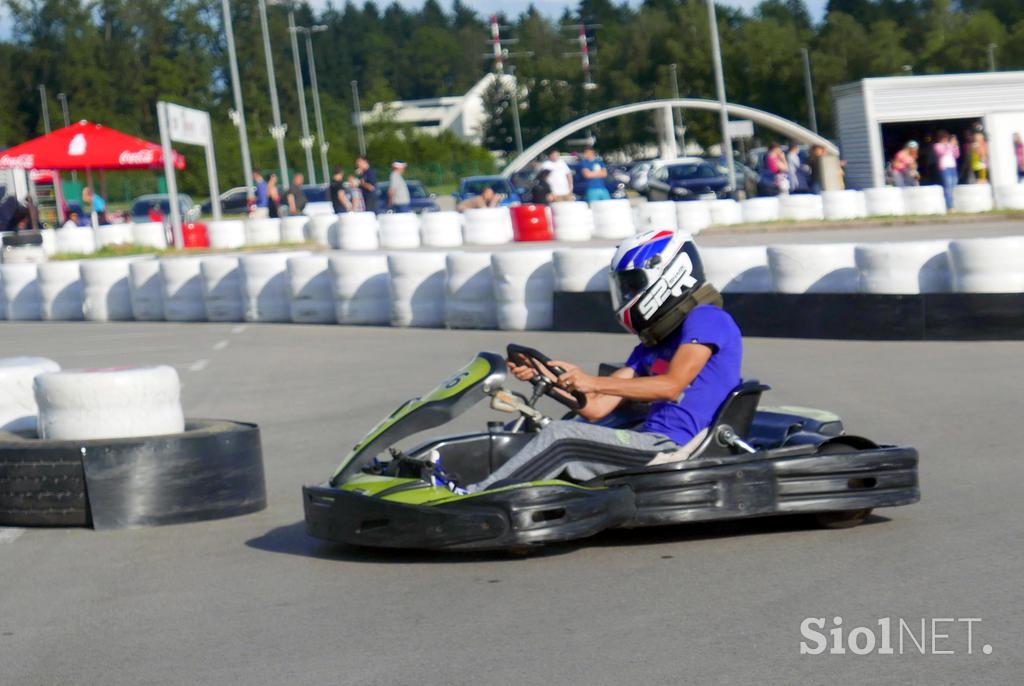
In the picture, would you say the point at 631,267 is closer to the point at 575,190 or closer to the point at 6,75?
the point at 575,190

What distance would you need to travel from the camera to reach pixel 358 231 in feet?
86.1

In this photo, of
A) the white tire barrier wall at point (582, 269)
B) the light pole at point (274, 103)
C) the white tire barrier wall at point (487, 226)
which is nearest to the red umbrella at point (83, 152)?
the white tire barrier wall at point (487, 226)

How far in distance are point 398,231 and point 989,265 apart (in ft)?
51.9

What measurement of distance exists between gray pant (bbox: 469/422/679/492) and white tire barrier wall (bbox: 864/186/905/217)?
20602mm

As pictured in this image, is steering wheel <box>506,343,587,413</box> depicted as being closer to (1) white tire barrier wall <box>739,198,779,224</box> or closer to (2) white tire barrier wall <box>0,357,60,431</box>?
(2) white tire barrier wall <box>0,357,60,431</box>

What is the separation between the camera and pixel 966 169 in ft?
99.1

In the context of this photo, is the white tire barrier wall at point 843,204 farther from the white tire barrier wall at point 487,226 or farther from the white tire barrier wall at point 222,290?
the white tire barrier wall at point 222,290

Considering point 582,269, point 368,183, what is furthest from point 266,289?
point 368,183

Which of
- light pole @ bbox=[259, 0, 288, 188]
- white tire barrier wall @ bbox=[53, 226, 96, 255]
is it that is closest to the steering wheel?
white tire barrier wall @ bbox=[53, 226, 96, 255]

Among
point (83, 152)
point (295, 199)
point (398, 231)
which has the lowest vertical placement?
point (398, 231)

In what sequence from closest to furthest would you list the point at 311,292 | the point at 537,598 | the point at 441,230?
1. the point at 537,598
2. the point at 311,292
3. the point at 441,230

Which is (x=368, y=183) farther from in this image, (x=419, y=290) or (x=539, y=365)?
(x=539, y=365)

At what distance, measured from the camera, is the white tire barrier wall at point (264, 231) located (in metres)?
28.1

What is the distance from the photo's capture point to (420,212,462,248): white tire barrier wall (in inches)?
1014
